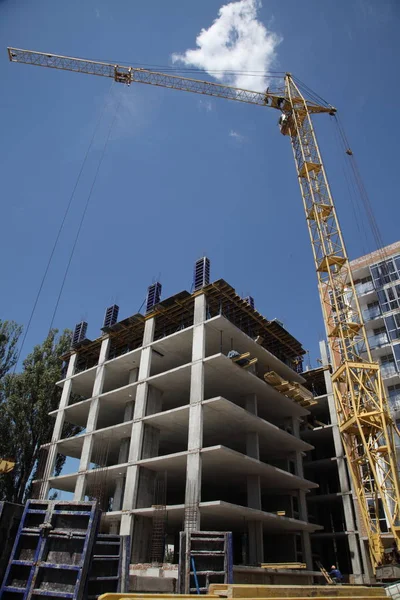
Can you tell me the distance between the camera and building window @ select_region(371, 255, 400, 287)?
1575 inches

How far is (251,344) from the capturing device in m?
30.4

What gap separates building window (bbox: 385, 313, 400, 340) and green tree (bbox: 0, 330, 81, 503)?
29030 mm

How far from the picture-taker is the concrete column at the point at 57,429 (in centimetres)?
3269

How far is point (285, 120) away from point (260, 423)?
2637 cm

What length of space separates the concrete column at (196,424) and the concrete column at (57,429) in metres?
14.0

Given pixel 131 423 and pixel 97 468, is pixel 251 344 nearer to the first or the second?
pixel 131 423

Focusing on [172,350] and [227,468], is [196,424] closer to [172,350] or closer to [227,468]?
[227,468]

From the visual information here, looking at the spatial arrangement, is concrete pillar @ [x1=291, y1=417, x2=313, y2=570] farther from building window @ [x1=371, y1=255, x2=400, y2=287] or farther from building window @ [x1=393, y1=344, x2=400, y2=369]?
building window @ [x1=371, y1=255, x2=400, y2=287]

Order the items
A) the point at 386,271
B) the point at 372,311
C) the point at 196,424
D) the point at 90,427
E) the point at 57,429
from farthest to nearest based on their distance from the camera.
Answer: the point at 372,311
the point at 386,271
the point at 57,429
the point at 90,427
the point at 196,424

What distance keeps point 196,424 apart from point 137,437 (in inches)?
200

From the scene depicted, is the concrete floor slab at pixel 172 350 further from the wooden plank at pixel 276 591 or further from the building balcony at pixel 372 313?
the building balcony at pixel 372 313

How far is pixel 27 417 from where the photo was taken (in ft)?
118

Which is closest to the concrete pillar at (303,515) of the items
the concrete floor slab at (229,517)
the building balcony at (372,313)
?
the concrete floor slab at (229,517)

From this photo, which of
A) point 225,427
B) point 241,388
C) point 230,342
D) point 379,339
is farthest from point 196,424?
point 379,339
